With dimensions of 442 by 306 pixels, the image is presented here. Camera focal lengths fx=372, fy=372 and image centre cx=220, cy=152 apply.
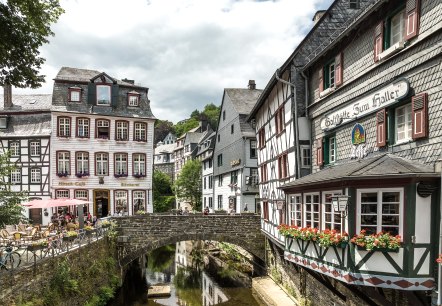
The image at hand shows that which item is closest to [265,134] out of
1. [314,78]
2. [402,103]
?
[314,78]

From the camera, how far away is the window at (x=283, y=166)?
714 inches

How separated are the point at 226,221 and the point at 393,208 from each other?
14469 mm

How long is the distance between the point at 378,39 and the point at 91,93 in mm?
24685

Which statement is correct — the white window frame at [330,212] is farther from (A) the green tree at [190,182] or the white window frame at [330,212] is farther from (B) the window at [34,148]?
(A) the green tree at [190,182]

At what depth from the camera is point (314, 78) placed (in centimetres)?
1566

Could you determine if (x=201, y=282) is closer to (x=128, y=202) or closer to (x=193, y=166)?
(x=128, y=202)

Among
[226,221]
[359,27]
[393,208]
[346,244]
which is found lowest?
[226,221]

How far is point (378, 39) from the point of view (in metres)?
11.0

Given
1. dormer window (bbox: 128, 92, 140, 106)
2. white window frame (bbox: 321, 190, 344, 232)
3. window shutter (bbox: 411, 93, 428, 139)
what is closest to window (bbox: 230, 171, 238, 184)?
dormer window (bbox: 128, 92, 140, 106)

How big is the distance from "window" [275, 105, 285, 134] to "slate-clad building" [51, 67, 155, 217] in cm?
1491

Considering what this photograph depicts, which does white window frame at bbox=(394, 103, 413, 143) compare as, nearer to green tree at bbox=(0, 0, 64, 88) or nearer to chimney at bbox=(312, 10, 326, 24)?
green tree at bbox=(0, 0, 64, 88)

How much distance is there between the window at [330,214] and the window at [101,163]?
22.5m

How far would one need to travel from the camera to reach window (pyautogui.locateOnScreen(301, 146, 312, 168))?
52.6 ft

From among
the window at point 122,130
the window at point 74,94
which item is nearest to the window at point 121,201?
the window at point 122,130
